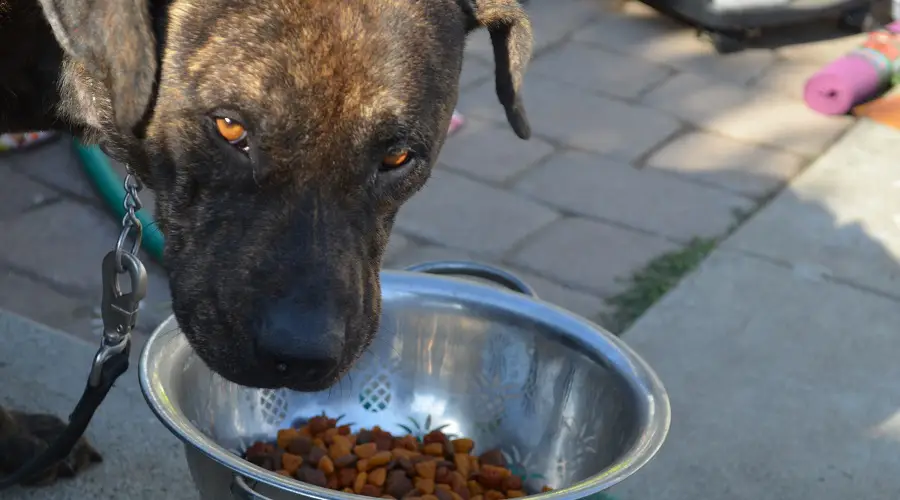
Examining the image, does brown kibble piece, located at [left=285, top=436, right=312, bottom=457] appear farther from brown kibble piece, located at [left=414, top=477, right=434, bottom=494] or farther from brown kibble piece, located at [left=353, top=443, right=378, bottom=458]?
brown kibble piece, located at [left=414, top=477, right=434, bottom=494]

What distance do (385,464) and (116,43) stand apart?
3.93ft

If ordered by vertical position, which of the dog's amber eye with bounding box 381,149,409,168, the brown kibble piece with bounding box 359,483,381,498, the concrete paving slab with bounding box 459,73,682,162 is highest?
the dog's amber eye with bounding box 381,149,409,168

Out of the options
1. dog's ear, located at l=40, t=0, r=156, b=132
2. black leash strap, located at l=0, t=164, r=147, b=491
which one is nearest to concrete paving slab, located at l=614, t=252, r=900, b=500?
black leash strap, located at l=0, t=164, r=147, b=491

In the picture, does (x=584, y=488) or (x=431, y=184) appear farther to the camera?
(x=431, y=184)

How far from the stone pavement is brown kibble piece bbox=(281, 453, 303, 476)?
1.15 metres

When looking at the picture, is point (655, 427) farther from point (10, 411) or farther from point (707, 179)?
point (707, 179)

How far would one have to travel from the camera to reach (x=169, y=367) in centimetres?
254

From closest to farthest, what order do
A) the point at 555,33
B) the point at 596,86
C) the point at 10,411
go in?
the point at 10,411
the point at 596,86
the point at 555,33

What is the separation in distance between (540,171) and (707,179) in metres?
0.71

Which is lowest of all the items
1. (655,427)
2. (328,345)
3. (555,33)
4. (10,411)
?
(555,33)

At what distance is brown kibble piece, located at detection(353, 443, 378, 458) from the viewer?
2756 millimetres

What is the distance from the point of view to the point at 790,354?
12.3 ft

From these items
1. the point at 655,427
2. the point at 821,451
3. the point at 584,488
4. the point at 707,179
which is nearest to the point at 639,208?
the point at 707,179

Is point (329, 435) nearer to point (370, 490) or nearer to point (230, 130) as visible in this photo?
point (370, 490)
